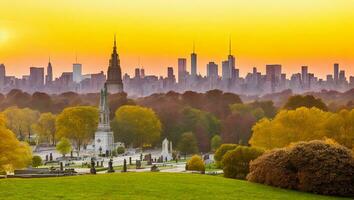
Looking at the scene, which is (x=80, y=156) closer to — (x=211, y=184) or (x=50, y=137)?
(x=50, y=137)

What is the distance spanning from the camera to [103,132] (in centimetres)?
7525

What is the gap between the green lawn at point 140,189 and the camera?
69.6 ft

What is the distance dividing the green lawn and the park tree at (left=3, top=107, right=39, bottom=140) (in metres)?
66.3

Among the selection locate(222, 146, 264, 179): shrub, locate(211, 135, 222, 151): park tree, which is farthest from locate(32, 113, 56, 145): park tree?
locate(222, 146, 264, 179): shrub

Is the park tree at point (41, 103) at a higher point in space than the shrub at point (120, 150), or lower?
higher

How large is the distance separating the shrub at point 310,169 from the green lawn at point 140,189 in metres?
0.82

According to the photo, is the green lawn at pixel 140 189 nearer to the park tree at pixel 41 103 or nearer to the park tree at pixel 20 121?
the park tree at pixel 20 121

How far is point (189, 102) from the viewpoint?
362 ft

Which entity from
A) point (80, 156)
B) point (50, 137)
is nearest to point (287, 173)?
point (80, 156)

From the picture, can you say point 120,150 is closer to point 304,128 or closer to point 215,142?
point 215,142

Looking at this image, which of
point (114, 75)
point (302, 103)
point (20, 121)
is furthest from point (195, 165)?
point (114, 75)

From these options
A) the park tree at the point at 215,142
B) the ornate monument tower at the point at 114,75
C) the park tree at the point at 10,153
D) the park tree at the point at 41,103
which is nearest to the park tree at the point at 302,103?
the park tree at the point at 215,142

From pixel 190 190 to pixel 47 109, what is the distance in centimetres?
9095

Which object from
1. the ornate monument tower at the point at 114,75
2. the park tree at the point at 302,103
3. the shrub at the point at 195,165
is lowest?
the shrub at the point at 195,165
